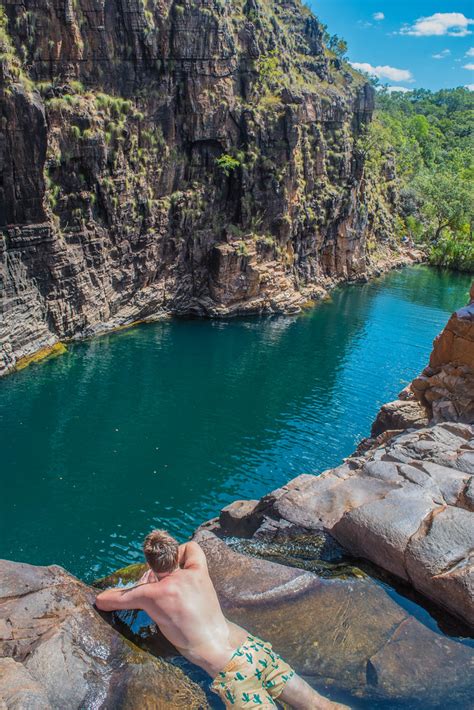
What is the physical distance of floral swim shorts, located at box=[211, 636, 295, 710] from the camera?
7016mm

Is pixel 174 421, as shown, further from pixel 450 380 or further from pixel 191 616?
pixel 191 616

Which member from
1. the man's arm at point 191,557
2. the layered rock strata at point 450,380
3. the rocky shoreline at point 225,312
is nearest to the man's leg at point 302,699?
the man's arm at point 191,557

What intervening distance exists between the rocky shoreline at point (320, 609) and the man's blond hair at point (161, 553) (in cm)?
129

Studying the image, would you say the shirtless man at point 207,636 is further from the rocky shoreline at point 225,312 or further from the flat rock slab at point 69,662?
the rocky shoreline at point 225,312

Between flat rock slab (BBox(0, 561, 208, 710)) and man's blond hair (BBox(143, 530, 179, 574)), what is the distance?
1.29 meters

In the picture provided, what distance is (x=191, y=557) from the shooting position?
Answer: 8320mm

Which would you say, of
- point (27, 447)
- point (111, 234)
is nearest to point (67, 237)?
point (111, 234)

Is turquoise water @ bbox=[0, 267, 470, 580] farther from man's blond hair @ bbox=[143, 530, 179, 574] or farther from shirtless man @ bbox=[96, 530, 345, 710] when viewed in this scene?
man's blond hair @ bbox=[143, 530, 179, 574]

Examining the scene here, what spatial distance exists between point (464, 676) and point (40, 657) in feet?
18.8

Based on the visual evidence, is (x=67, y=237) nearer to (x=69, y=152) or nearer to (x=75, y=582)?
(x=69, y=152)

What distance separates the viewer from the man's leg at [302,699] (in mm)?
7090

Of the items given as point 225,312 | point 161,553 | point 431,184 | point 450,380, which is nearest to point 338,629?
point 161,553

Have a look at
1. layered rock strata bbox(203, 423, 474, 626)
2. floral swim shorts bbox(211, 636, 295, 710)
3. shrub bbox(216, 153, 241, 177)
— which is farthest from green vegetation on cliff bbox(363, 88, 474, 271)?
floral swim shorts bbox(211, 636, 295, 710)

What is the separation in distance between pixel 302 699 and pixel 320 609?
6.83ft
